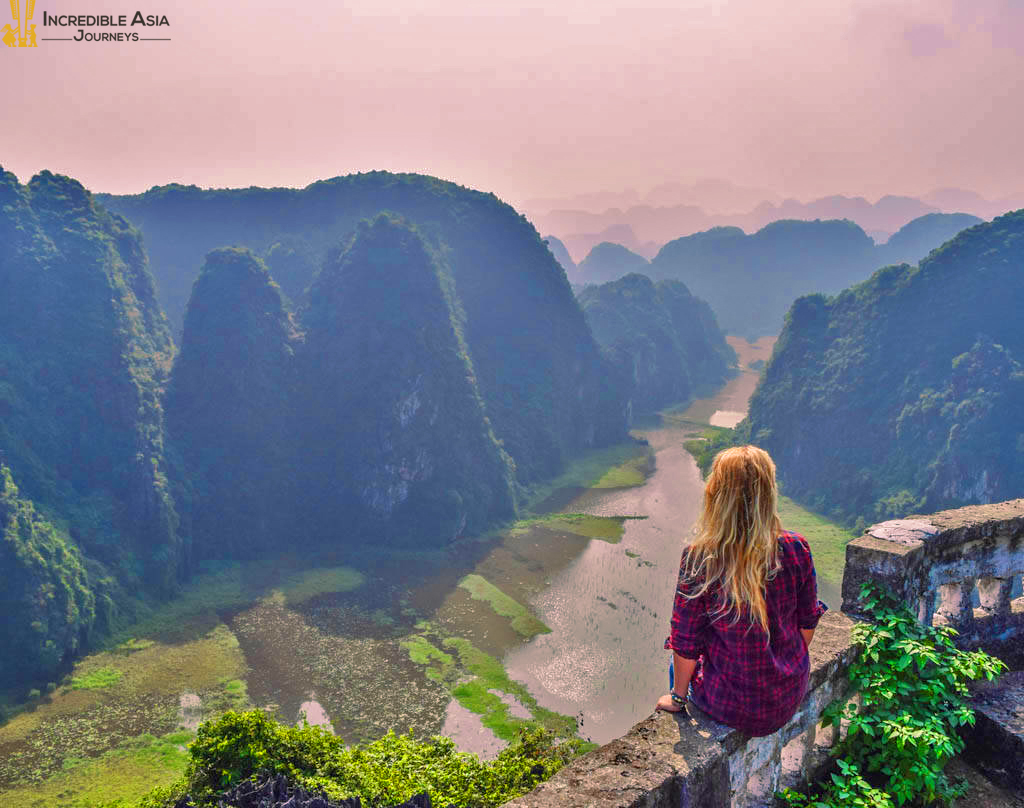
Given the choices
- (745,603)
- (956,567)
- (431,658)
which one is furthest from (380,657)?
(745,603)

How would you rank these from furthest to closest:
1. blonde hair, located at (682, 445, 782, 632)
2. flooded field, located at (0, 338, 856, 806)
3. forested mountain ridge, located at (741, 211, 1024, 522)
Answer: forested mountain ridge, located at (741, 211, 1024, 522) < flooded field, located at (0, 338, 856, 806) < blonde hair, located at (682, 445, 782, 632)

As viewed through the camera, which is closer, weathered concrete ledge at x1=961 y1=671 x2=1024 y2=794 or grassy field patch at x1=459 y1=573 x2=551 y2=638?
weathered concrete ledge at x1=961 y1=671 x2=1024 y2=794

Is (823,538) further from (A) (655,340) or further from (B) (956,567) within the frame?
(A) (655,340)

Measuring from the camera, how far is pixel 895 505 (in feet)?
167

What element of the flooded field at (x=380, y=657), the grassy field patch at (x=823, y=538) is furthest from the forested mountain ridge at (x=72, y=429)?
the grassy field patch at (x=823, y=538)

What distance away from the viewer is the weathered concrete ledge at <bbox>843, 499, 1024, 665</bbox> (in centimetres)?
568

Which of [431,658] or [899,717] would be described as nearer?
[899,717]

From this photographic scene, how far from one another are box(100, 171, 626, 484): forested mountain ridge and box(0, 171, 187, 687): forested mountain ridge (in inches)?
1168

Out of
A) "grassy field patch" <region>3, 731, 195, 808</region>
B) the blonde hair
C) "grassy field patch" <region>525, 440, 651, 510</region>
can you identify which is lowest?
"grassy field patch" <region>3, 731, 195, 808</region>

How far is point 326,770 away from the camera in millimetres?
14508

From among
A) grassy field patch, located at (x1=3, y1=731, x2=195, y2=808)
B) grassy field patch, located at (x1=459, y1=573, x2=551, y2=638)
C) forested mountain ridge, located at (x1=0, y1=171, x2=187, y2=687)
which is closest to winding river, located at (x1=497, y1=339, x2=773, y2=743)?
grassy field patch, located at (x1=459, y1=573, x2=551, y2=638)

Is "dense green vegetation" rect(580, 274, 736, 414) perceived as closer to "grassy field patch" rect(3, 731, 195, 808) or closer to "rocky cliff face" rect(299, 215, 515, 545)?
"rocky cliff face" rect(299, 215, 515, 545)

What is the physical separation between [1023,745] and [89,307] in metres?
55.6

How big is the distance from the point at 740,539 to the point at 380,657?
32337mm
